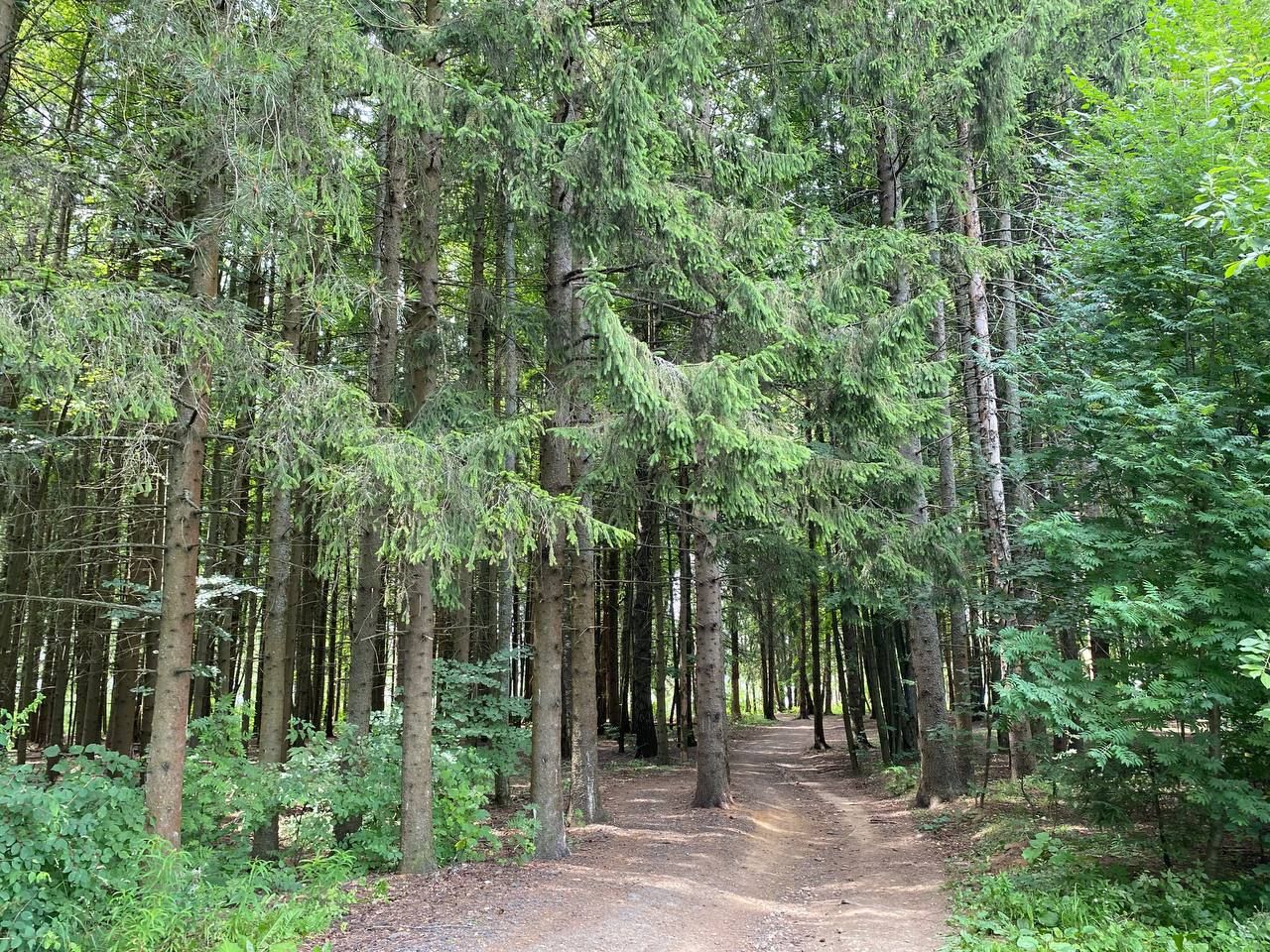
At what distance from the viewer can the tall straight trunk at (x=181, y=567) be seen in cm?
612

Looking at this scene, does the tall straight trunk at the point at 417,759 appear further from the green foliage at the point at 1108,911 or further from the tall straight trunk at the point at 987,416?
the tall straight trunk at the point at 987,416

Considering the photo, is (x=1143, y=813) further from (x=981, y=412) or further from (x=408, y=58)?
(x=408, y=58)

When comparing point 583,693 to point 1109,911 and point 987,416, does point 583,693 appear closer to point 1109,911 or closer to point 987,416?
point 1109,911

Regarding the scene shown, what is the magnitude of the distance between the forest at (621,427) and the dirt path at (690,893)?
7 cm

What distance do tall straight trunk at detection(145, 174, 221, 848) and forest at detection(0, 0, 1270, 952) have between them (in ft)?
0.13

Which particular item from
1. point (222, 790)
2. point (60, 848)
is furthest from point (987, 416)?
point (60, 848)

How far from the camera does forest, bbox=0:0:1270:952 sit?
570 centimetres

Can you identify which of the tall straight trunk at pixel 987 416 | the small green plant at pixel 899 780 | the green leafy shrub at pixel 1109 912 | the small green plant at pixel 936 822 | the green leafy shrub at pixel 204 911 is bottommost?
the small green plant at pixel 899 780

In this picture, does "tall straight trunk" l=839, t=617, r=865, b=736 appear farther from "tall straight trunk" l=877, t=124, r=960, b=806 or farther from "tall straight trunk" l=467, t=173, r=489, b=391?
"tall straight trunk" l=467, t=173, r=489, b=391

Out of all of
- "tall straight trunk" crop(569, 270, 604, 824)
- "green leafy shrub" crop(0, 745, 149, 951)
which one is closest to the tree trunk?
"tall straight trunk" crop(569, 270, 604, 824)

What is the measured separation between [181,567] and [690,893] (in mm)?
5765

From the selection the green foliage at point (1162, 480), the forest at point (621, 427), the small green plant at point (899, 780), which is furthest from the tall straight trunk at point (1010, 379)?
the small green plant at point (899, 780)

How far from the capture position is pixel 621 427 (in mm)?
7398

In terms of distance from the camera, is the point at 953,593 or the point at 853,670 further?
the point at 853,670
